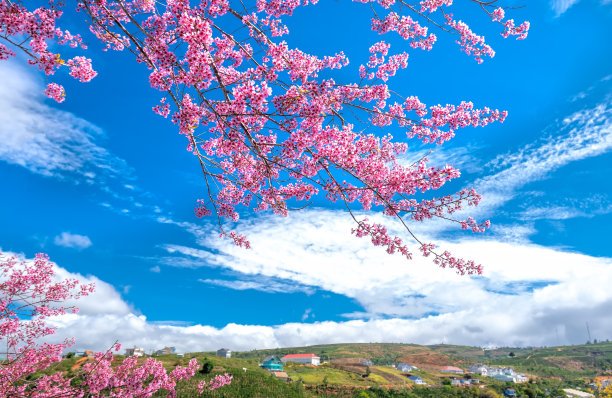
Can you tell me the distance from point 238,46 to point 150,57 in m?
1.26

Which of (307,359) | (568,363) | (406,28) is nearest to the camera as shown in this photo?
(406,28)

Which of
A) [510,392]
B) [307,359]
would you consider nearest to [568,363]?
[307,359]

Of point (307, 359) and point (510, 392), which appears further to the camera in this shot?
point (307, 359)

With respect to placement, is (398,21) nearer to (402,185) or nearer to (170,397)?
(402,185)

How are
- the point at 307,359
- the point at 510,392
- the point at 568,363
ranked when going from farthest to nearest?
1. the point at 568,363
2. the point at 307,359
3. the point at 510,392

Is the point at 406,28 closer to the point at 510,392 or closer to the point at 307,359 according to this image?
the point at 510,392

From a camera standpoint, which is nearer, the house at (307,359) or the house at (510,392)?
the house at (510,392)

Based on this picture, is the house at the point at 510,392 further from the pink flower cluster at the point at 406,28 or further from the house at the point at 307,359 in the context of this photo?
the pink flower cluster at the point at 406,28

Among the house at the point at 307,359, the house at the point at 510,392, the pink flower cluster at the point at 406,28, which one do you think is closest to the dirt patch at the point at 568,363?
the house at the point at 307,359

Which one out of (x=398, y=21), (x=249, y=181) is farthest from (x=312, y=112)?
(x=398, y=21)

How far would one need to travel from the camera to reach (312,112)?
426 cm

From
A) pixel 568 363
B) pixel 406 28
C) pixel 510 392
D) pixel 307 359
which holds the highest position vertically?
pixel 406 28

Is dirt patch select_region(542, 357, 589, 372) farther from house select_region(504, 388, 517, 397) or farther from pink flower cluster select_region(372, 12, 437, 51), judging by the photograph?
pink flower cluster select_region(372, 12, 437, 51)

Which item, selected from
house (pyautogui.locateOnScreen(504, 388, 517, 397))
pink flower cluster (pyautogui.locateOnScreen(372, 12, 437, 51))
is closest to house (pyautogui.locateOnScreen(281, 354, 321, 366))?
house (pyautogui.locateOnScreen(504, 388, 517, 397))
